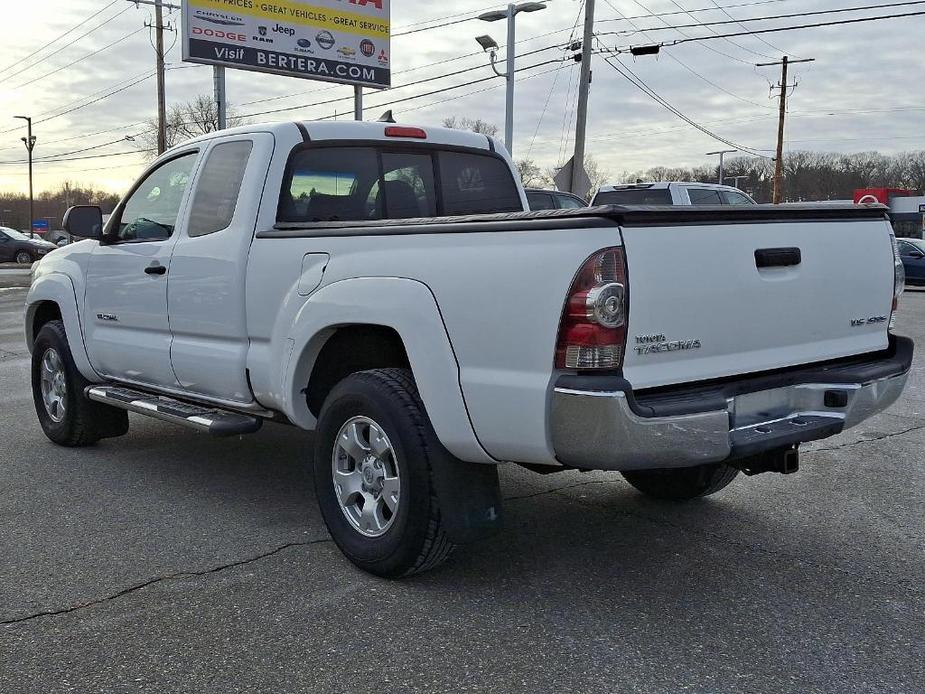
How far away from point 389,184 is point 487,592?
7.90ft

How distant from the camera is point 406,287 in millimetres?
3670

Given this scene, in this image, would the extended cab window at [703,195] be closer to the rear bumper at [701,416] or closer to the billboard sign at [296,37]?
the billboard sign at [296,37]

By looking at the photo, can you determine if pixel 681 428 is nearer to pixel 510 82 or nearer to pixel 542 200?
pixel 542 200

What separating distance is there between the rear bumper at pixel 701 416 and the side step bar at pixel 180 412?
2034 millimetres

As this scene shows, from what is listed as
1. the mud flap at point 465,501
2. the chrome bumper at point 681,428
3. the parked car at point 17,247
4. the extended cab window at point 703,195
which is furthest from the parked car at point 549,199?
the parked car at point 17,247

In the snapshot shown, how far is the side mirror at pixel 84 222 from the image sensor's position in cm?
592

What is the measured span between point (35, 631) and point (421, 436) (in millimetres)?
1582

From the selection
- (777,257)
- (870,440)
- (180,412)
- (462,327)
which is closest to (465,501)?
(462,327)

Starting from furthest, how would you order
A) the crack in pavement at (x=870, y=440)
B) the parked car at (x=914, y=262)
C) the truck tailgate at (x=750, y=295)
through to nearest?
the parked car at (x=914, y=262), the crack in pavement at (x=870, y=440), the truck tailgate at (x=750, y=295)

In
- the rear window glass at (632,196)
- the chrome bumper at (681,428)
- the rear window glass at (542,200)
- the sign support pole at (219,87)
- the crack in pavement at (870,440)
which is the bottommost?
the crack in pavement at (870,440)

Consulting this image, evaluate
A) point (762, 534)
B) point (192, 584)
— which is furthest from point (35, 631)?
point (762, 534)

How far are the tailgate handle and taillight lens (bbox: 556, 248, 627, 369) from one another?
2.39ft

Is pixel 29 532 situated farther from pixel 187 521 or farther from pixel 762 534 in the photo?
pixel 762 534

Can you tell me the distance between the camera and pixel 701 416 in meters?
3.27
